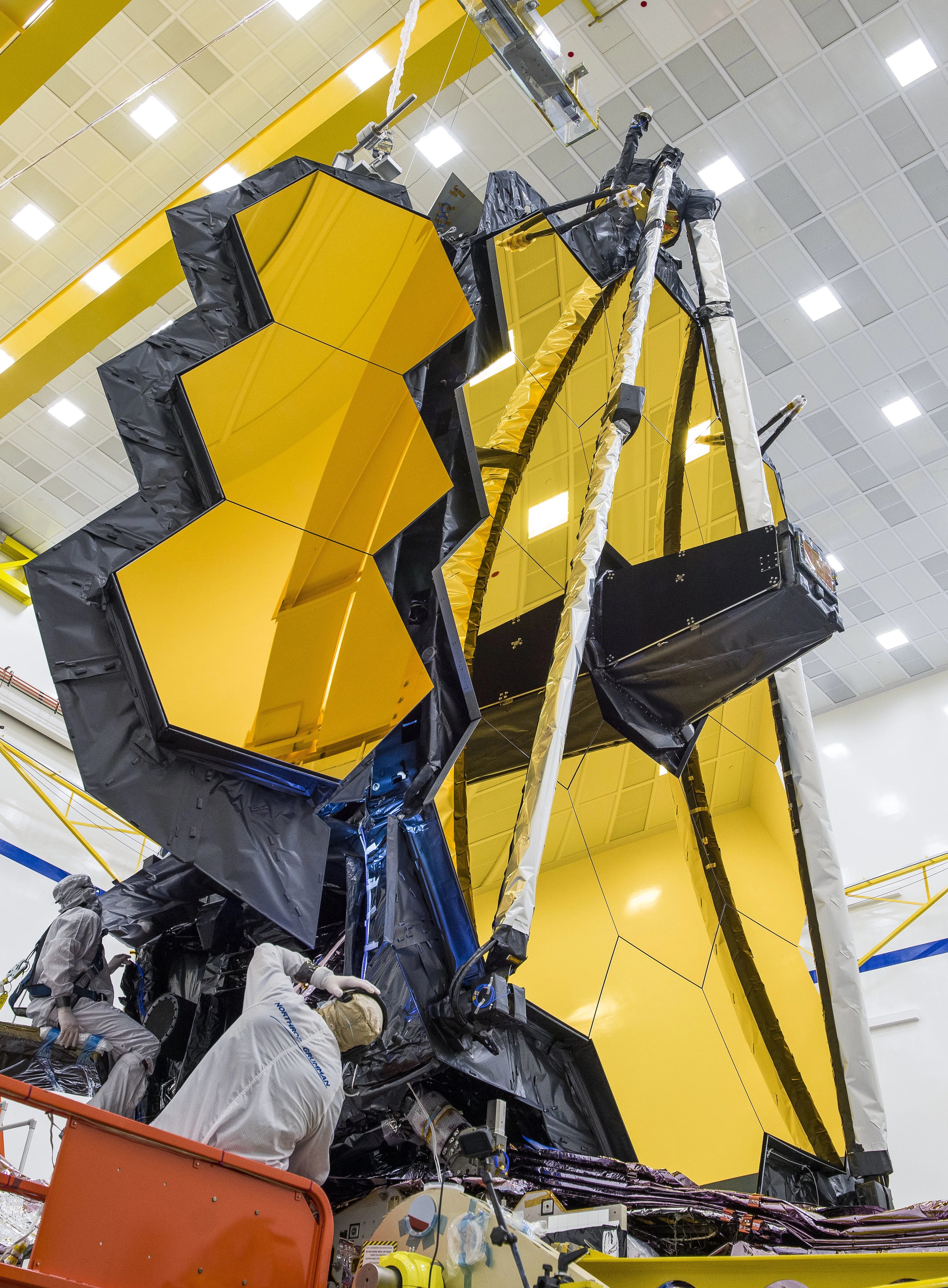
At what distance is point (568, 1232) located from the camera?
3.44 m

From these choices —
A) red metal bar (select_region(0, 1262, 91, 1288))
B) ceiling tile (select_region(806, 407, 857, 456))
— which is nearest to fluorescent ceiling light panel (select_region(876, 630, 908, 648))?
ceiling tile (select_region(806, 407, 857, 456))

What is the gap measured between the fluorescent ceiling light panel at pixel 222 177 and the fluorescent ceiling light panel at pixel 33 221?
9.35ft

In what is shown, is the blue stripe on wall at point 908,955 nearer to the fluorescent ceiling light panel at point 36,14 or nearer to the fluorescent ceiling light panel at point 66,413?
the fluorescent ceiling light panel at point 66,413

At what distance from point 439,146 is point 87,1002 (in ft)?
33.3

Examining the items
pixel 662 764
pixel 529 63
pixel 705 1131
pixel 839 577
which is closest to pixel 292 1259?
pixel 705 1131

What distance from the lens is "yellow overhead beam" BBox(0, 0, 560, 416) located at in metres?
10.2

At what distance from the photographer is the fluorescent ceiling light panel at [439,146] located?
11555 millimetres

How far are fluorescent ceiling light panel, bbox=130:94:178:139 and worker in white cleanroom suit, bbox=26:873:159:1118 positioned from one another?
989 centimetres

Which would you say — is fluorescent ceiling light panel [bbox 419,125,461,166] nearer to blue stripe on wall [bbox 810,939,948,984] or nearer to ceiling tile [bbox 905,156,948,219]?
ceiling tile [bbox 905,156,948,219]

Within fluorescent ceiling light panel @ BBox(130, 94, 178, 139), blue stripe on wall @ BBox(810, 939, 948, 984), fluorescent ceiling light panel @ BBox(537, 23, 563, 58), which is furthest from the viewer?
blue stripe on wall @ BBox(810, 939, 948, 984)

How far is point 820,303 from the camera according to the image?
12.5m

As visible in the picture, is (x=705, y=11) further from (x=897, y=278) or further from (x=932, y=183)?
(x=897, y=278)

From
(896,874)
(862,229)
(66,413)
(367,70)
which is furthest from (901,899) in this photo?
(66,413)

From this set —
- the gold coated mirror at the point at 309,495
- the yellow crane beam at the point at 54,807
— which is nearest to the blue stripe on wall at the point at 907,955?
the yellow crane beam at the point at 54,807
